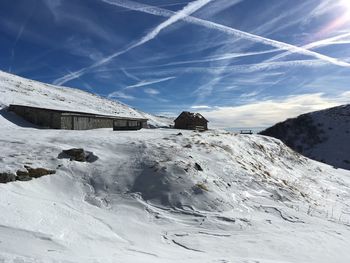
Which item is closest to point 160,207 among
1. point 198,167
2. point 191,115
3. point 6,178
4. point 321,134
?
point 198,167

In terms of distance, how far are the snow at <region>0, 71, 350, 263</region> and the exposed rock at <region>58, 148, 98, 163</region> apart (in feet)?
0.95

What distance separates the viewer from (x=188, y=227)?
1045cm

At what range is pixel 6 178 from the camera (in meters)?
11.2

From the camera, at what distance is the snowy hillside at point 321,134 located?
69.8 meters

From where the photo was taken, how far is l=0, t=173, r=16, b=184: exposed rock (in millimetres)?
11073

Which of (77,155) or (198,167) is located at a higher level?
(77,155)

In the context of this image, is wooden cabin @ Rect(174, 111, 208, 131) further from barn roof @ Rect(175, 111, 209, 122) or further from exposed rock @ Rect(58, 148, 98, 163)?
exposed rock @ Rect(58, 148, 98, 163)

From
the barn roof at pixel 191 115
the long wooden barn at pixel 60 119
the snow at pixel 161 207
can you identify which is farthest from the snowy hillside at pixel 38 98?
the snow at pixel 161 207

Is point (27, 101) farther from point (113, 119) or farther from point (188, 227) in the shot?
point (188, 227)

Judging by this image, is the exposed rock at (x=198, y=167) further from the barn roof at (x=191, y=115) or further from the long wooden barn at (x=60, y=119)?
the barn roof at (x=191, y=115)

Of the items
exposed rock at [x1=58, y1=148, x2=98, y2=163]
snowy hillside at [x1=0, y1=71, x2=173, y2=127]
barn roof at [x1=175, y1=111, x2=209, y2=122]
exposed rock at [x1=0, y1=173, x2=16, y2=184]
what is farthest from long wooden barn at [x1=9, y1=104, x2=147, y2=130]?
exposed rock at [x1=0, y1=173, x2=16, y2=184]

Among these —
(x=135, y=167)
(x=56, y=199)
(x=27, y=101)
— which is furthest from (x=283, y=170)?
(x=27, y=101)

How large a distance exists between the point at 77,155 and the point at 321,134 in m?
74.3

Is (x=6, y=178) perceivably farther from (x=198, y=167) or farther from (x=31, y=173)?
(x=198, y=167)
